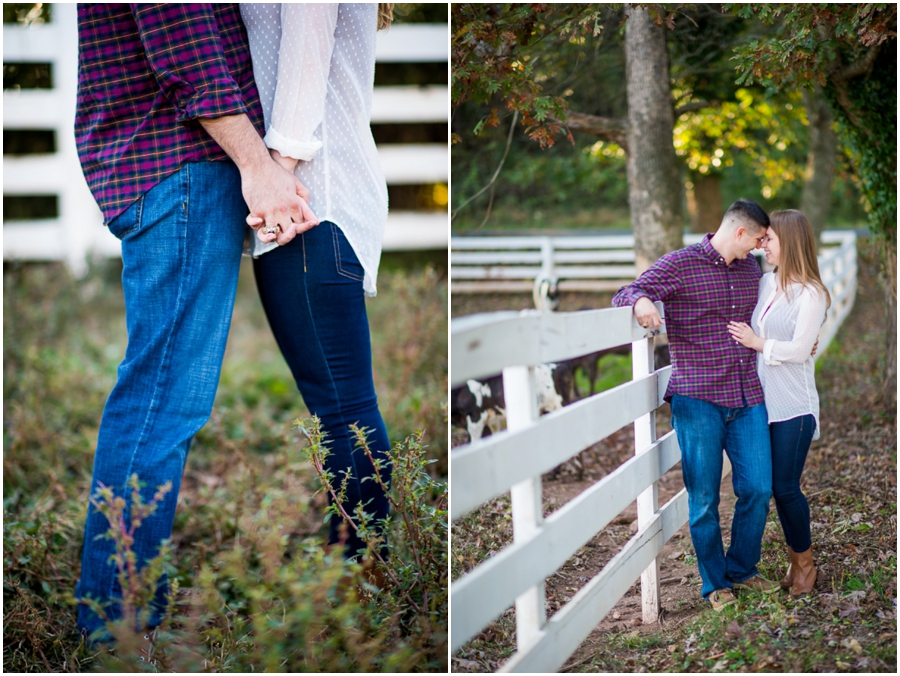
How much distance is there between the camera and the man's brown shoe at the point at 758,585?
8.11 feet

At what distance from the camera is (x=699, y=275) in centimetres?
245

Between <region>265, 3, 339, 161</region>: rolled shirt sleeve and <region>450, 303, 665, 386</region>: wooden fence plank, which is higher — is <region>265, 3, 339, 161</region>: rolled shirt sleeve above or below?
above

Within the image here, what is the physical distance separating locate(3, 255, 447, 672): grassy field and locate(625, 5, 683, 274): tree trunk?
4.37ft

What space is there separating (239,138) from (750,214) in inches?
62.8

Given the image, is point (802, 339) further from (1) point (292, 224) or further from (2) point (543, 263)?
(2) point (543, 263)

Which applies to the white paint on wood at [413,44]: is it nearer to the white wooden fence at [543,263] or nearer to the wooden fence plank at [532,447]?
the white wooden fence at [543,263]

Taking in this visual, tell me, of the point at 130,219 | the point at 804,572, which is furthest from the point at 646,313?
the point at 130,219

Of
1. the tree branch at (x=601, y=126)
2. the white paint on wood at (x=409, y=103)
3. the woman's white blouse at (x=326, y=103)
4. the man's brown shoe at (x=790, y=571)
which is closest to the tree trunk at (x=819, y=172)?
the tree branch at (x=601, y=126)

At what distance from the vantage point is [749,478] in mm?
2441

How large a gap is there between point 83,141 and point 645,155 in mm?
3184

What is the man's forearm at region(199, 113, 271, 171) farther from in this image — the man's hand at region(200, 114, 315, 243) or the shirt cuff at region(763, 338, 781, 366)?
the shirt cuff at region(763, 338, 781, 366)

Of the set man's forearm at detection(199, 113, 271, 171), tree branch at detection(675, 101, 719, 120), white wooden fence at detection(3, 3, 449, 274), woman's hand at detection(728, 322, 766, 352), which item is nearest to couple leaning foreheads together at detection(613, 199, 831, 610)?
woman's hand at detection(728, 322, 766, 352)

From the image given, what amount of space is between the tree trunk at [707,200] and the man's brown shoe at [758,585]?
5.98 meters

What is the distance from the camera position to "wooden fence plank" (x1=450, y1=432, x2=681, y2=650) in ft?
4.95
